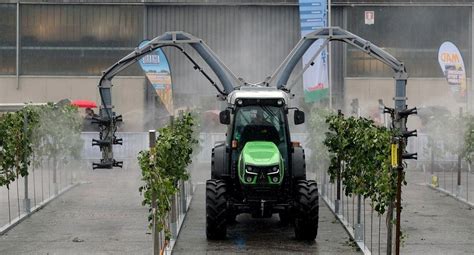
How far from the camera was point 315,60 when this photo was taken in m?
40.9

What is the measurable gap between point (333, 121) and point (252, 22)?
25.9 m

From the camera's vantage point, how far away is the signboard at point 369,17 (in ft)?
164

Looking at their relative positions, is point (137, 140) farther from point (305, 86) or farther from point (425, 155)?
point (425, 155)

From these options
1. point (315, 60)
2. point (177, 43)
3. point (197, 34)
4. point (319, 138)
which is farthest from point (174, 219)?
point (197, 34)

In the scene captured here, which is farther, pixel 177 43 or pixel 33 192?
pixel 33 192

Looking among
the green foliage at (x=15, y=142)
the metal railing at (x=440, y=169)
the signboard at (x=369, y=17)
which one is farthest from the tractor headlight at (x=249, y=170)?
the signboard at (x=369, y=17)

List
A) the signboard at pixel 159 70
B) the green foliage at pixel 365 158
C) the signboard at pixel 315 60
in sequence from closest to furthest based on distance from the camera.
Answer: the green foliage at pixel 365 158 → the signboard at pixel 159 70 → the signboard at pixel 315 60

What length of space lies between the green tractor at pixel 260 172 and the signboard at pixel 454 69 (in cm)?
2018

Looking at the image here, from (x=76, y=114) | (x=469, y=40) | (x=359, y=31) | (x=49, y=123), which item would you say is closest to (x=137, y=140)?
Answer: (x=76, y=114)

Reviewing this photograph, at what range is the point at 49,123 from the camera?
30469mm

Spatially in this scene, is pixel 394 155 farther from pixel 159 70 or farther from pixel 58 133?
pixel 159 70

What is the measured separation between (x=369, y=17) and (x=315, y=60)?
10.3 metres

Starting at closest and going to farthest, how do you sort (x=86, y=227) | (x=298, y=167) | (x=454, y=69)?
(x=298, y=167), (x=86, y=227), (x=454, y=69)

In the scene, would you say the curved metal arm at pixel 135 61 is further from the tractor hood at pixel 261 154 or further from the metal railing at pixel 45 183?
the tractor hood at pixel 261 154
